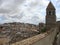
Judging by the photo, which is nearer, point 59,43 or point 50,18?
point 59,43

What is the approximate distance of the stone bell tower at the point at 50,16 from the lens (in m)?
34.1

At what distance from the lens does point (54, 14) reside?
113ft

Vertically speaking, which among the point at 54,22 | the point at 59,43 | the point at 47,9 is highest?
the point at 47,9

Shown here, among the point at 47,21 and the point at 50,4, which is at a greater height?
the point at 50,4

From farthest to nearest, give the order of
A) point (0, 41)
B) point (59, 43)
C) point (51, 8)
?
point (51, 8)
point (59, 43)
point (0, 41)

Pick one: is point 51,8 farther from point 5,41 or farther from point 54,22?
point 5,41

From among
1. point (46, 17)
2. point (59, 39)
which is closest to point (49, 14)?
point (46, 17)

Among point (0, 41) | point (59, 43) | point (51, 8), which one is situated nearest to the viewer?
point (0, 41)

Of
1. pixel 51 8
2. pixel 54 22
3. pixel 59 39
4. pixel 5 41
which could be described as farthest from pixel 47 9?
pixel 5 41

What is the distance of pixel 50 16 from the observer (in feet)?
114

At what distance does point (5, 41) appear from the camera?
8.79 ft

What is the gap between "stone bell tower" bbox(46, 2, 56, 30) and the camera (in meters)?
34.1

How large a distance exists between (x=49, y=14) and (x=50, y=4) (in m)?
2.01

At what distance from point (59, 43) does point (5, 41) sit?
21380 millimetres
